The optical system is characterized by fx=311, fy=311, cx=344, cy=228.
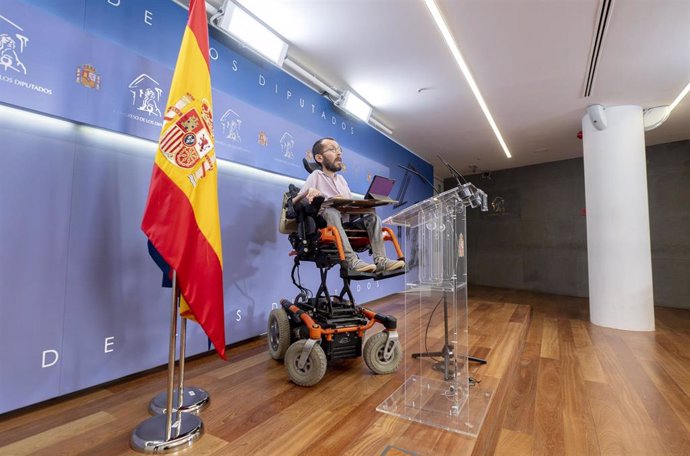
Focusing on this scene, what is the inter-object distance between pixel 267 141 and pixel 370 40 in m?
1.28

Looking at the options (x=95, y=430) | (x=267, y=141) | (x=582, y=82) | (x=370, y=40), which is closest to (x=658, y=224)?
(x=582, y=82)

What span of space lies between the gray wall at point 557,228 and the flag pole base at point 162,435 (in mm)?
7320

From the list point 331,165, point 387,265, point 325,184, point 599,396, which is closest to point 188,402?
point 387,265

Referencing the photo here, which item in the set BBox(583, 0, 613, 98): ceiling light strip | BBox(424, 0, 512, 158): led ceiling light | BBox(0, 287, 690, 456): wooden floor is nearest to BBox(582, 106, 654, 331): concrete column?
Answer: BBox(583, 0, 613, 98): ceiling light strip

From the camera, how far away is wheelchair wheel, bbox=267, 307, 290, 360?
2.23m

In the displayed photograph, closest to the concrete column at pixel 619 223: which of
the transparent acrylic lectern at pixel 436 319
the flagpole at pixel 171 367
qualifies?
the transparent acrylic lectern at pixel 436 319

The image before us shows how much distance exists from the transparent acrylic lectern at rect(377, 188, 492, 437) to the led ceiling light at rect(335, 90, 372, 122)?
2392 millimetres

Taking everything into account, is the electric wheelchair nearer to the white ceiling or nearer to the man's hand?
the man's hand

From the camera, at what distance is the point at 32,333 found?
1.54 metres

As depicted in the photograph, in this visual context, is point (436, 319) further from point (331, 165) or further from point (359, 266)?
point (331, 165)

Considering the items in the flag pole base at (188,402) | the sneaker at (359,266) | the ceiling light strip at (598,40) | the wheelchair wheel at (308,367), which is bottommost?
the flag pole base at (188,402)

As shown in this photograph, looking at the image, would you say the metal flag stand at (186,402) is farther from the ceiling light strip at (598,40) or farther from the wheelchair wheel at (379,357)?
the ceiling light strip at (598,40)

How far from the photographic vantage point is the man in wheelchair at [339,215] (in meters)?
1.91

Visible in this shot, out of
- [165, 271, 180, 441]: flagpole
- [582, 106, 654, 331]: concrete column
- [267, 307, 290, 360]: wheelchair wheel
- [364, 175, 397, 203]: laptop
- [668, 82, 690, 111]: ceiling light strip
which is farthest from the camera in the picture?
[582, 106, 654, 331]: concrete column
